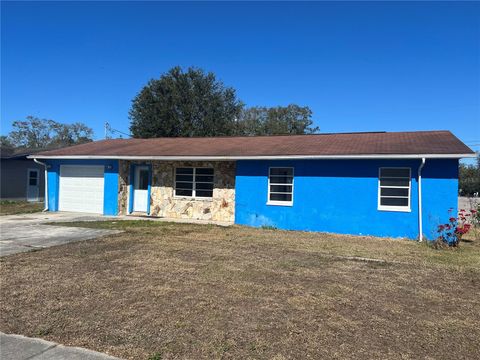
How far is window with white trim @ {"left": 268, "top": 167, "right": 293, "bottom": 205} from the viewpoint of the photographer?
547 inches

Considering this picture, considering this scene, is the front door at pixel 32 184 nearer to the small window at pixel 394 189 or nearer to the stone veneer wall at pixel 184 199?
the stone veneer wall at pixel 184 199

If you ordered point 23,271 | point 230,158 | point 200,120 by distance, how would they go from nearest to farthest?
point 23,271, point 230,158, point 200,120

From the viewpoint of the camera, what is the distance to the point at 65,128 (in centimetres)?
8006

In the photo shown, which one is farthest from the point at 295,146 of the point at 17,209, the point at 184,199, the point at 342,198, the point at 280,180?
the point at 17,209

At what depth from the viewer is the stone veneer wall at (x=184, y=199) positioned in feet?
51.0

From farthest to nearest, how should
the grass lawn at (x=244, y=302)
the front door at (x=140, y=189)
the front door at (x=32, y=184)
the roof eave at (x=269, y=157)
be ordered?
1. the front door at (x=32, y=184)
2. the front door at (x=140, y=189)
3. the roof eave at (x=269, y=157)
4. the grass lawn at (x=244, y=302)

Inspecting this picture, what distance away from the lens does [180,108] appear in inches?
1527

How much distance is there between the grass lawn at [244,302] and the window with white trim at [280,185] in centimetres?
469

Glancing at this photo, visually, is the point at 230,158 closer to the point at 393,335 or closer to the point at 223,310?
the point at 223,310

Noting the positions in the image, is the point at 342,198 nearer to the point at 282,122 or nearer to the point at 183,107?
the point at 183,107

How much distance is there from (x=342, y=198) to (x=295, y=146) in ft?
9.91

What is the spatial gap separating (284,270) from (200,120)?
33454 millimetres

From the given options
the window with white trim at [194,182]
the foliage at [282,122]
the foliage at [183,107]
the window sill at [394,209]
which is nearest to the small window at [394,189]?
the window sill at [394,209]

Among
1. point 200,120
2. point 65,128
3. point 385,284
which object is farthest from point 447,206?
point 65,128
